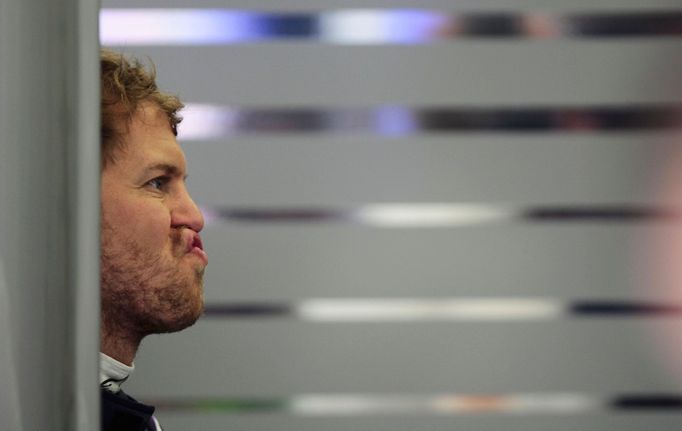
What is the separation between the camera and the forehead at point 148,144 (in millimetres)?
1870

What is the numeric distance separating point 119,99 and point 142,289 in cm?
40

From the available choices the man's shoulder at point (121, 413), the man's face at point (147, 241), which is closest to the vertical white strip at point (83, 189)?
the man's shoulder at point (121, 413)

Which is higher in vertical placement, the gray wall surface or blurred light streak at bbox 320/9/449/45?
blurred light streak at bbox 320/9/449/45

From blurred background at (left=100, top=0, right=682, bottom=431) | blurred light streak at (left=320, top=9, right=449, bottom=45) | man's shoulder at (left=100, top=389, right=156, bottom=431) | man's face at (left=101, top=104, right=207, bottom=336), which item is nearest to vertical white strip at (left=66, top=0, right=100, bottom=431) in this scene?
man's shoulder at (left=100, top=389, right=156, bottom=431)

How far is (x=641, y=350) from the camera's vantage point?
3.01 metres

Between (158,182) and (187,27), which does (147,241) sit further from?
(187,27)

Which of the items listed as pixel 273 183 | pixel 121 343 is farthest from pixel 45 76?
pixel 273 183

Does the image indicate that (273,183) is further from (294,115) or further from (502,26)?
(502,26)

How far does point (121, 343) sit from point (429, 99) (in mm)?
1560

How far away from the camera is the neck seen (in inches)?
72.9

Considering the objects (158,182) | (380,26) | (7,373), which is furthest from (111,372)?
(380,26)

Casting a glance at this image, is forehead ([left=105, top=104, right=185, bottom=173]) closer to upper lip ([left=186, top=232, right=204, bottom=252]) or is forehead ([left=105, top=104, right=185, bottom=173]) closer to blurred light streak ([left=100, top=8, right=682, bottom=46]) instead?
upper lip ([left=186, top=232, right=204, bottom=252])

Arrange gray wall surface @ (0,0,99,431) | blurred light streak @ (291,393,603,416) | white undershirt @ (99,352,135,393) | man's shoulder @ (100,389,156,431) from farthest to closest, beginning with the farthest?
blurred light streak @ (291,393,603,416) < white undershirt @ (99,352,135,393) < man's shoulder @ (100,389,156,431) < gray wall surface @ (0,0,99,431)

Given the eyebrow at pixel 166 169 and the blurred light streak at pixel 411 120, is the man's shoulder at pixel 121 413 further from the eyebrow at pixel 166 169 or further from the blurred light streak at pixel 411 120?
the blurred light streak at pixel 411 120
